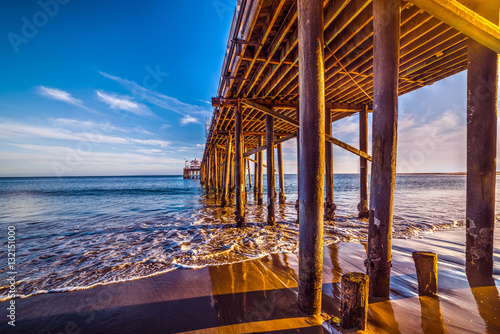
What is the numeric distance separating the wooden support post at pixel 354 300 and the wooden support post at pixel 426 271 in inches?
51.0

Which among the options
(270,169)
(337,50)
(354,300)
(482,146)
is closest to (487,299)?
(482,146)

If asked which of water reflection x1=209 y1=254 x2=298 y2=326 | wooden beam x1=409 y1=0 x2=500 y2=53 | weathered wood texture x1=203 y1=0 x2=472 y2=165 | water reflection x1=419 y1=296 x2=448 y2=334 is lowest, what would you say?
water reflection x1=209 y1=254 x2=298 y2=326

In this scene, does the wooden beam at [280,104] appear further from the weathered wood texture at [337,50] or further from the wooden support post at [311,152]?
the wooden support post at [311,152]

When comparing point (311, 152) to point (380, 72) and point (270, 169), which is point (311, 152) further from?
point (270, 169)

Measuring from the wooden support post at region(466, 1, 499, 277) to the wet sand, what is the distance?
62 cm

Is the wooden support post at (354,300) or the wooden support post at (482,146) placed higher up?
the wooden support post at (482,146)

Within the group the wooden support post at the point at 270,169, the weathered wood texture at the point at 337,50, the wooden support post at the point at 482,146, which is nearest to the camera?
the wooden support post at the point at 482,146

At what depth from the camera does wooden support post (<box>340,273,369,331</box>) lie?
2.11m

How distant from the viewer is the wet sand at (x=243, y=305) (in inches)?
102

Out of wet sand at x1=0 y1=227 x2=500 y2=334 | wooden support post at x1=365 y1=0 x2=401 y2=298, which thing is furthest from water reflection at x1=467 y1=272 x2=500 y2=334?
wooden support post at x1=365 y1=0 x2=401 y2=298

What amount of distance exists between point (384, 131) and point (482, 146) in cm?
202

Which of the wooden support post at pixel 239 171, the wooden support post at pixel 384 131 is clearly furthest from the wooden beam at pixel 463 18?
the wooden support post at pixel 239 171

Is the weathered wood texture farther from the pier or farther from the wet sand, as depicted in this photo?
the wet sand

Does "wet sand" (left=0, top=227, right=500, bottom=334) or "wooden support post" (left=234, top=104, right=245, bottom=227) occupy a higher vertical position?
"wooden support post" (left=234, top=104, right=245, bottom=227)
